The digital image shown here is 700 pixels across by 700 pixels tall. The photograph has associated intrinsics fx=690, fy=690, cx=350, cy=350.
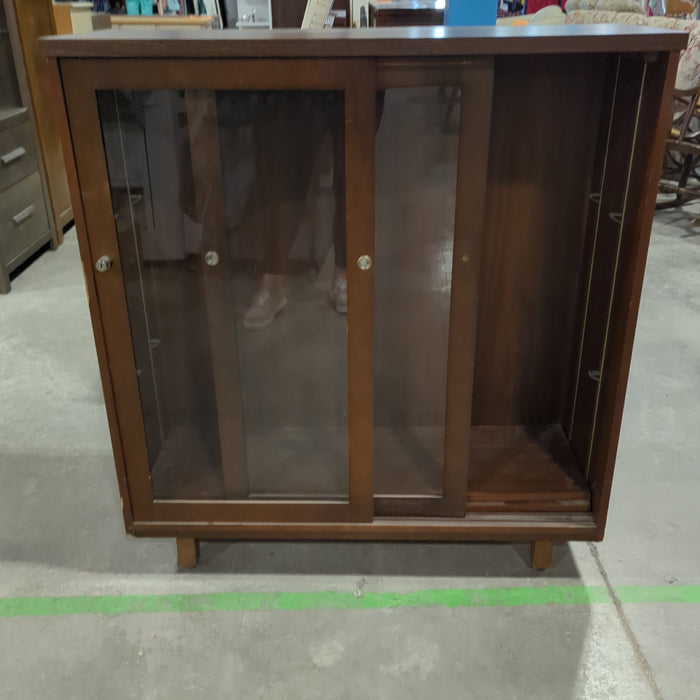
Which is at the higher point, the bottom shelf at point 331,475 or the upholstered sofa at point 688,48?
the upholstered sofa at point 688,48

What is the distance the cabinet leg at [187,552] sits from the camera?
146 centimetres

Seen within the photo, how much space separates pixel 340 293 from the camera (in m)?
1.24

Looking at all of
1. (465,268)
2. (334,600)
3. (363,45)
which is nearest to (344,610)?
(334,600)

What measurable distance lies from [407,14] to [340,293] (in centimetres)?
76

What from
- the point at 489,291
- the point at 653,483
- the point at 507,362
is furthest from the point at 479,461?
the point at 653,483

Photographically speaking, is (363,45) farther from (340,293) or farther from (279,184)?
(340,293)

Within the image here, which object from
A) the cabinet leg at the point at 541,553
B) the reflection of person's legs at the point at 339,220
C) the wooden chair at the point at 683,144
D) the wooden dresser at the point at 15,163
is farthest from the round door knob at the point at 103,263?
the wooden chair at the point at 683,144

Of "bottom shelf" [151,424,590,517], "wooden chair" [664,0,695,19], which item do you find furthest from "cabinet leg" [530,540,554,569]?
"wooden chair" [664,0,695,19]

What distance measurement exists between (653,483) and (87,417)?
1.60m

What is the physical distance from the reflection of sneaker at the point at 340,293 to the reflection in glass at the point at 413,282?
3.0 inches

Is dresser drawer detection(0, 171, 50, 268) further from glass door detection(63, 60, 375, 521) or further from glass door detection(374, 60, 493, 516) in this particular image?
glass door detection(374, 60, 493, 516)

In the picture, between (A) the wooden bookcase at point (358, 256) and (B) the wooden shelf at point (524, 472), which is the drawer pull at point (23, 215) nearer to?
(A) the wooden bookcase at point (358, 256)

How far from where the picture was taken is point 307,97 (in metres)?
1.14

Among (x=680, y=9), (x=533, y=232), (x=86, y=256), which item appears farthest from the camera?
(x=680, y=9)
